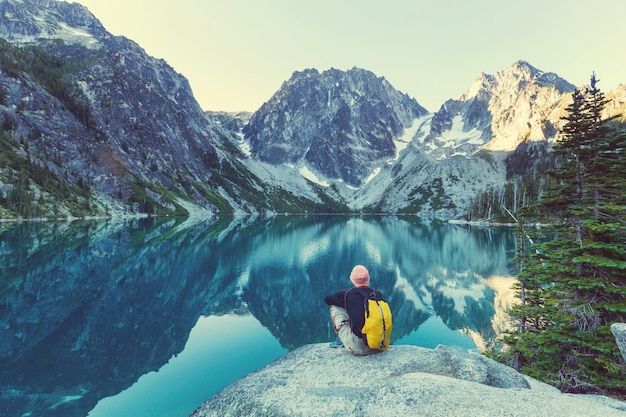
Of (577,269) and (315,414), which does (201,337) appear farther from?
(577,269)

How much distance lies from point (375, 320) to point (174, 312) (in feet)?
102

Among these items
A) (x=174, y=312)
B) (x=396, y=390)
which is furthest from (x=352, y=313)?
(x=174, y=312)

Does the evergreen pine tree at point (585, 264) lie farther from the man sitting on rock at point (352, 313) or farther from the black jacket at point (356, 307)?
the black jacket at point (356, 307)

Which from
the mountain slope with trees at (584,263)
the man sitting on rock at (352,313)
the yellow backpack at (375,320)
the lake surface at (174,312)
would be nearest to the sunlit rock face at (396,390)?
the man sitting on rock at (352,313)

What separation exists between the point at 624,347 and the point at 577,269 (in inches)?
263

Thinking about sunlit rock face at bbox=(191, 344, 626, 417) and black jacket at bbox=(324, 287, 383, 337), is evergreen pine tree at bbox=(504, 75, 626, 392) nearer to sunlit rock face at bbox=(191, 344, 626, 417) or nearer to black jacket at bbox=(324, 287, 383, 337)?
sunlit rock face at bbox=(191, 344, 626, 417)

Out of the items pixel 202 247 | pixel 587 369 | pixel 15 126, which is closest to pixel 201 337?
pixel 587 369

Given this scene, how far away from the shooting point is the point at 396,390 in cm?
750

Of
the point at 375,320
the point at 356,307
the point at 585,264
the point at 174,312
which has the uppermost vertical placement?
the point at 585,264

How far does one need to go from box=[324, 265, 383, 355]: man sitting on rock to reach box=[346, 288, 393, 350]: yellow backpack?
0.14 m

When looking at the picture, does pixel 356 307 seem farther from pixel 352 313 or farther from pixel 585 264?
pixel 585 264

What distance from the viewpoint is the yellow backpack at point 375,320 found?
10.1 meters

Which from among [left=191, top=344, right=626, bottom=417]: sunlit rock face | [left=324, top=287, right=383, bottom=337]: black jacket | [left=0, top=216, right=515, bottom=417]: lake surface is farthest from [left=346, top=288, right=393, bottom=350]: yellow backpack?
[left=0, top=216, right=515, bottom=417]: lake surface

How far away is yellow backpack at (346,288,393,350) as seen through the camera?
33.0 ft
